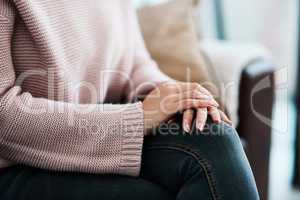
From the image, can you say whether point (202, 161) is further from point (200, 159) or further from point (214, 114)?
point (214, 114)

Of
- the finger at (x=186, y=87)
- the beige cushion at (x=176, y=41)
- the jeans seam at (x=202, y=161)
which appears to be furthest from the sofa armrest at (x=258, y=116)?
the jeans seam at (x=202, y=161)

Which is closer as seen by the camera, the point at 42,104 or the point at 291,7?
the point at 42,104

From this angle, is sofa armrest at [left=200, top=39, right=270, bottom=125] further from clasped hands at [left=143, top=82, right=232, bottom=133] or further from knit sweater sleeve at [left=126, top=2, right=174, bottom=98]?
clasped hands at [left=143, top=82, right=232, bottom=133]

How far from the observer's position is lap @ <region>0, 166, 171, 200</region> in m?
0.82

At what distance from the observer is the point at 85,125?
2.78 feet

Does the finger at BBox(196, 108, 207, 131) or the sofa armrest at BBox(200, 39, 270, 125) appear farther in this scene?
the sofa armrest at BBox(200, 39, 270, 125)

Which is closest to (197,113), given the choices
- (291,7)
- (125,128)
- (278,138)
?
(125,128)

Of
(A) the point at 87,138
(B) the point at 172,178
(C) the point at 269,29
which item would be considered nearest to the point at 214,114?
(B) the point at 172,178

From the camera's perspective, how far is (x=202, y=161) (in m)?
0.82

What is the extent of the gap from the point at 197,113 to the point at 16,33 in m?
0.40

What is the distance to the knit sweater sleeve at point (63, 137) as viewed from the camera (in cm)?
83

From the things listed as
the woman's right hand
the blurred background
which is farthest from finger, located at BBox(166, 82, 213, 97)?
the blurred background

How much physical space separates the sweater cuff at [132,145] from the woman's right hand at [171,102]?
3cm

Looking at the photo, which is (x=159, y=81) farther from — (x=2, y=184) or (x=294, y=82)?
(x=294, y=82)
